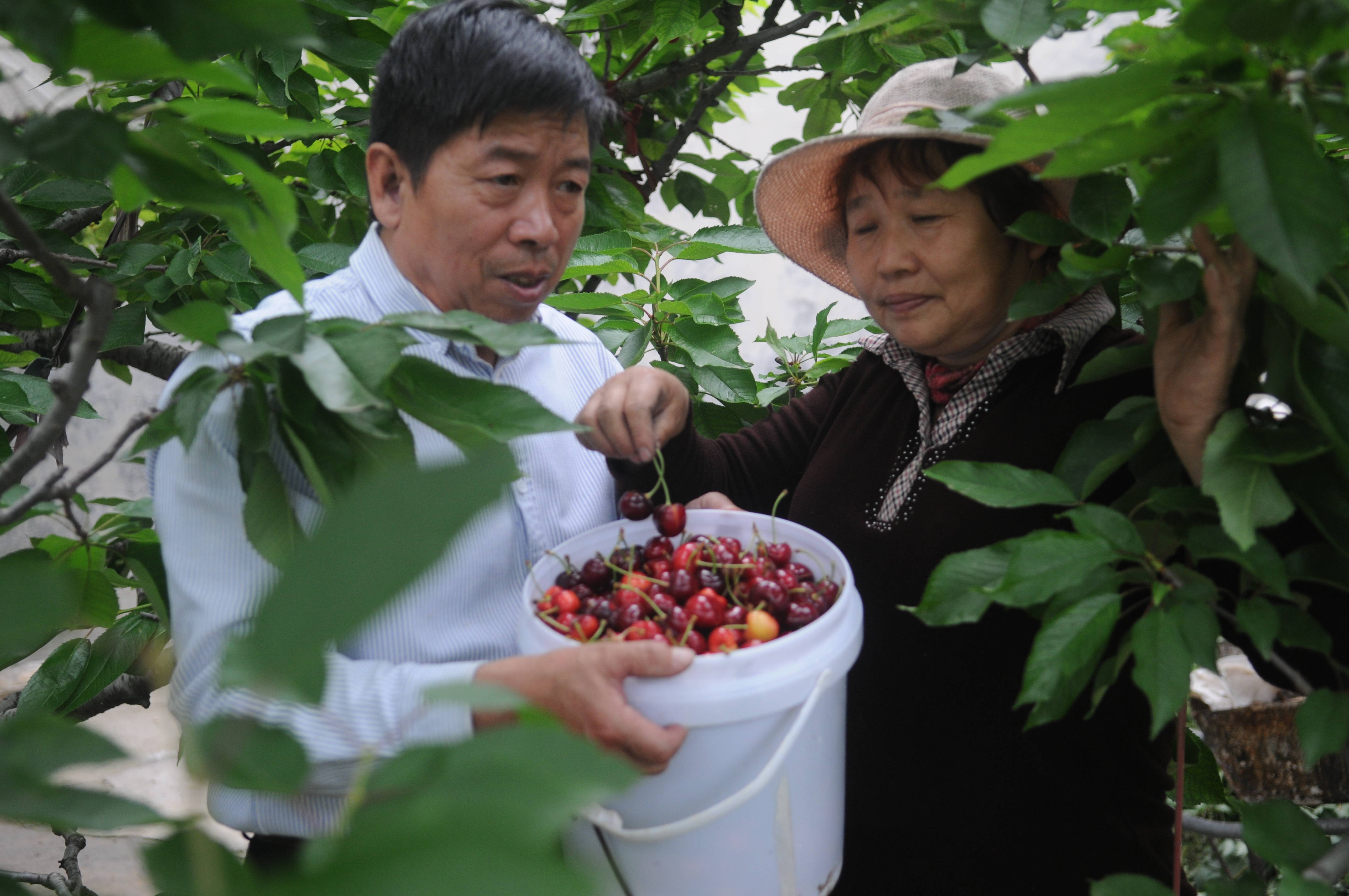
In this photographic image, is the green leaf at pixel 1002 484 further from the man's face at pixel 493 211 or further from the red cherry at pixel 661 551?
the man's face at pixel 493 211

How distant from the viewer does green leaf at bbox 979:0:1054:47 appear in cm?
96

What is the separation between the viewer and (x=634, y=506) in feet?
4.08

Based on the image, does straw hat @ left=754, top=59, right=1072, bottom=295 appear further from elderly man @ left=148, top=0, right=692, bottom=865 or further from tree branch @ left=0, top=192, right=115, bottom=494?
tree branch @ left=0, top=192, right=115, bottom=494

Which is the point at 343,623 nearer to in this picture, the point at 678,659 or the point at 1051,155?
the point at 678,659

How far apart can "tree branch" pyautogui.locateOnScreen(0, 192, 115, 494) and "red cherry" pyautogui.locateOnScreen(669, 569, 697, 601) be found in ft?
2.13

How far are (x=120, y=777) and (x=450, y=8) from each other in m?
3.60

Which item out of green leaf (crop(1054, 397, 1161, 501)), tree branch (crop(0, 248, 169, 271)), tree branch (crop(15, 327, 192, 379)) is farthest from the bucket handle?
tree branch (crop(15, 327, 192, 379))

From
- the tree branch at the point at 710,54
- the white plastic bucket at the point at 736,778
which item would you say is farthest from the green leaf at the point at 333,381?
the tree branch at the point at 710,54

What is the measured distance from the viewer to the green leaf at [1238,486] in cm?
73

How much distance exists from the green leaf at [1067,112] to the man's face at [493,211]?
0.75m

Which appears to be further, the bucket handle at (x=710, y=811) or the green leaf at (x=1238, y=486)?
the bucket handle at (x=710, y=811)

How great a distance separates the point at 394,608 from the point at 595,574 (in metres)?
0.43

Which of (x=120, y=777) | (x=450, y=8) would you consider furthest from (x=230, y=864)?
(x=120, y=777)

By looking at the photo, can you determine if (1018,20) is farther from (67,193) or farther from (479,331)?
(67,193)
